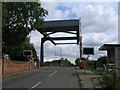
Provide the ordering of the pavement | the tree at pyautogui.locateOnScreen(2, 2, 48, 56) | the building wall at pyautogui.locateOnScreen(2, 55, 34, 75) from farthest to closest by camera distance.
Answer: the building wall at pyautogui.locateOnScreen(2, 55, 34, 75)
the tree at pyautogui.locateOnScreen(2, 2, 48, 56)
the pavement

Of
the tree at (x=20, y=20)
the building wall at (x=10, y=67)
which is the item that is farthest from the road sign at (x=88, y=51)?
the building wall at (x=10, y=67)

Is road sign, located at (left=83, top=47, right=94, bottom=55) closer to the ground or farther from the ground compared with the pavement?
farther from the ground

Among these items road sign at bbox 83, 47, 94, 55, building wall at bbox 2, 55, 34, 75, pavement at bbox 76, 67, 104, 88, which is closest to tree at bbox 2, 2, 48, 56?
building wall at bbox 2, 55, 34, 75

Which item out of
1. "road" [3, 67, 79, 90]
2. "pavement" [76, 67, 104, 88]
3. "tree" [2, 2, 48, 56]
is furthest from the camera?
"tree" [2, 2, 48, 56]

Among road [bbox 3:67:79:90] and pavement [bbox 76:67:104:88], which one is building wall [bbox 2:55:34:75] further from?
pavement [bbox 76:67:104:88]

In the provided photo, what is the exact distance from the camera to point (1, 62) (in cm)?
3466

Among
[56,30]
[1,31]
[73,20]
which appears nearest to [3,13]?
[1,31]

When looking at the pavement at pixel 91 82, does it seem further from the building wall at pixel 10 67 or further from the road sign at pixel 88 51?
the building wall at pixel 10 67

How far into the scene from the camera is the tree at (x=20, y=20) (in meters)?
32.0

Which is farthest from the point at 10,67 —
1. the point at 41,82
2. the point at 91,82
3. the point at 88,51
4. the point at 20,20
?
the point at 91,82

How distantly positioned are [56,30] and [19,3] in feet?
130

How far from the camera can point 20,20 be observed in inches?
1266

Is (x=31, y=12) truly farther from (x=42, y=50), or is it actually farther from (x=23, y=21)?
(x=42, y=50)

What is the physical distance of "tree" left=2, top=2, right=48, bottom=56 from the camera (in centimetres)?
3203
